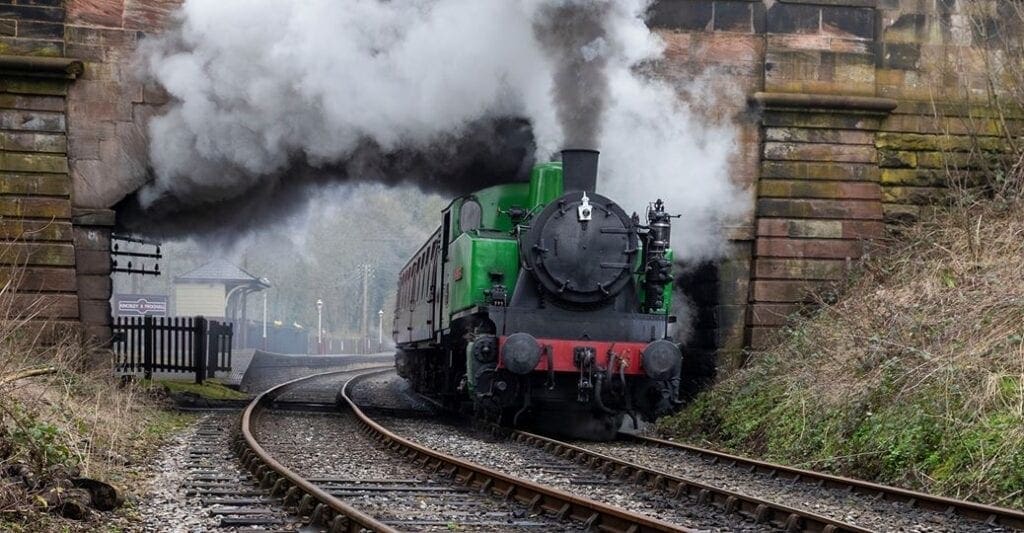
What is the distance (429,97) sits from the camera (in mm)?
14719

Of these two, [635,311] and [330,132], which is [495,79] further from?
[635,311]

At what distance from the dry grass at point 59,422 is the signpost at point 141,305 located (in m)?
6.15

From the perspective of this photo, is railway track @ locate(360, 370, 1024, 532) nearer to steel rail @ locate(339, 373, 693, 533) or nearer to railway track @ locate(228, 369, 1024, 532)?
railway track @ locate(228, 369, 1024, 532)

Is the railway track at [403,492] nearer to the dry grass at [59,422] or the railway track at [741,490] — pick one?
the railway track at [741,490]

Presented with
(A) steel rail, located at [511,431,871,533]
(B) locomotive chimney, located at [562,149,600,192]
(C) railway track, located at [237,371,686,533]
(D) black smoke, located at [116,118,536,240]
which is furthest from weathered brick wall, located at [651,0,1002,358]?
(C) railway track, located at [237,371,686,533]

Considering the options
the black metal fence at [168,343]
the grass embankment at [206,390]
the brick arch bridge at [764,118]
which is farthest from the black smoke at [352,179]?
the grass embankment at [206,390]

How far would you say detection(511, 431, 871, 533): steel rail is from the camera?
22.7ft

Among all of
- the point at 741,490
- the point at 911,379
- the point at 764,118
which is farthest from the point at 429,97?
the point at 741,490

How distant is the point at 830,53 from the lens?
15.3 m

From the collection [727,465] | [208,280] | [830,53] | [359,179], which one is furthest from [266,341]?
[727,465]

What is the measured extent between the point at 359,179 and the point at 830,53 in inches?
248

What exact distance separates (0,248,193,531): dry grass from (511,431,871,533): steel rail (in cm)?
357

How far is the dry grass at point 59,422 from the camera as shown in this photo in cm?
696

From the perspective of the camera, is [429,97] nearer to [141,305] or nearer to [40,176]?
[40,176]
